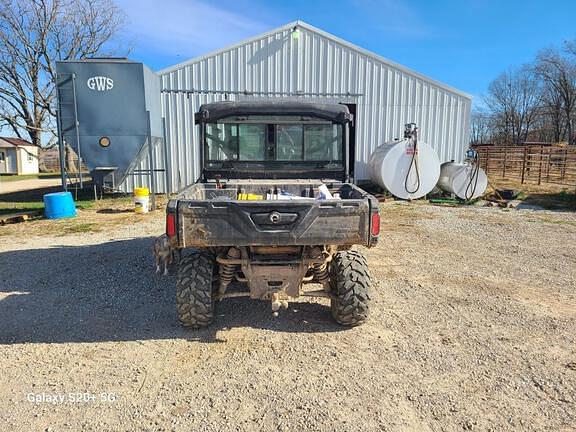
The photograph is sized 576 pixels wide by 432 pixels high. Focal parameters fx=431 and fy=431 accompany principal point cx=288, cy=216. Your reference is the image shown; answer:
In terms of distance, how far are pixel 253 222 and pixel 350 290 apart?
1.14 meters

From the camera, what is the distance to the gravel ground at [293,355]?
2816mm

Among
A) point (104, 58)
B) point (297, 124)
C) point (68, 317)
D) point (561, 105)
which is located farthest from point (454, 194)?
point (561, 105)

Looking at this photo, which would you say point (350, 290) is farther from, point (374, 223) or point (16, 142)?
point (16, 142)

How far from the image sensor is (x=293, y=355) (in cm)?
361

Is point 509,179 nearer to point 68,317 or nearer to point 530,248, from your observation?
point 530,248

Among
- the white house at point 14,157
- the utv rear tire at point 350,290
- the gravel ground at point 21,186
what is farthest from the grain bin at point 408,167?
the white house at point 14,157

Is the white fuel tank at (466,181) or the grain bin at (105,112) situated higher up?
the grain bin at (105,112)

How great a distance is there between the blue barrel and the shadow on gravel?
400cm

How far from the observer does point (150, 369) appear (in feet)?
11.1

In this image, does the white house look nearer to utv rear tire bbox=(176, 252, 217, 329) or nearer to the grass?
the grass

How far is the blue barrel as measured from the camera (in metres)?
10.1

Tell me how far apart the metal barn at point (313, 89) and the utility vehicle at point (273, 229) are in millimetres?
8502

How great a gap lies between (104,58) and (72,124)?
2246 mm

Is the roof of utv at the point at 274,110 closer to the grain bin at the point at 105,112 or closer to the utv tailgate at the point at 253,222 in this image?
the utv tailgate at the point at 253,222
